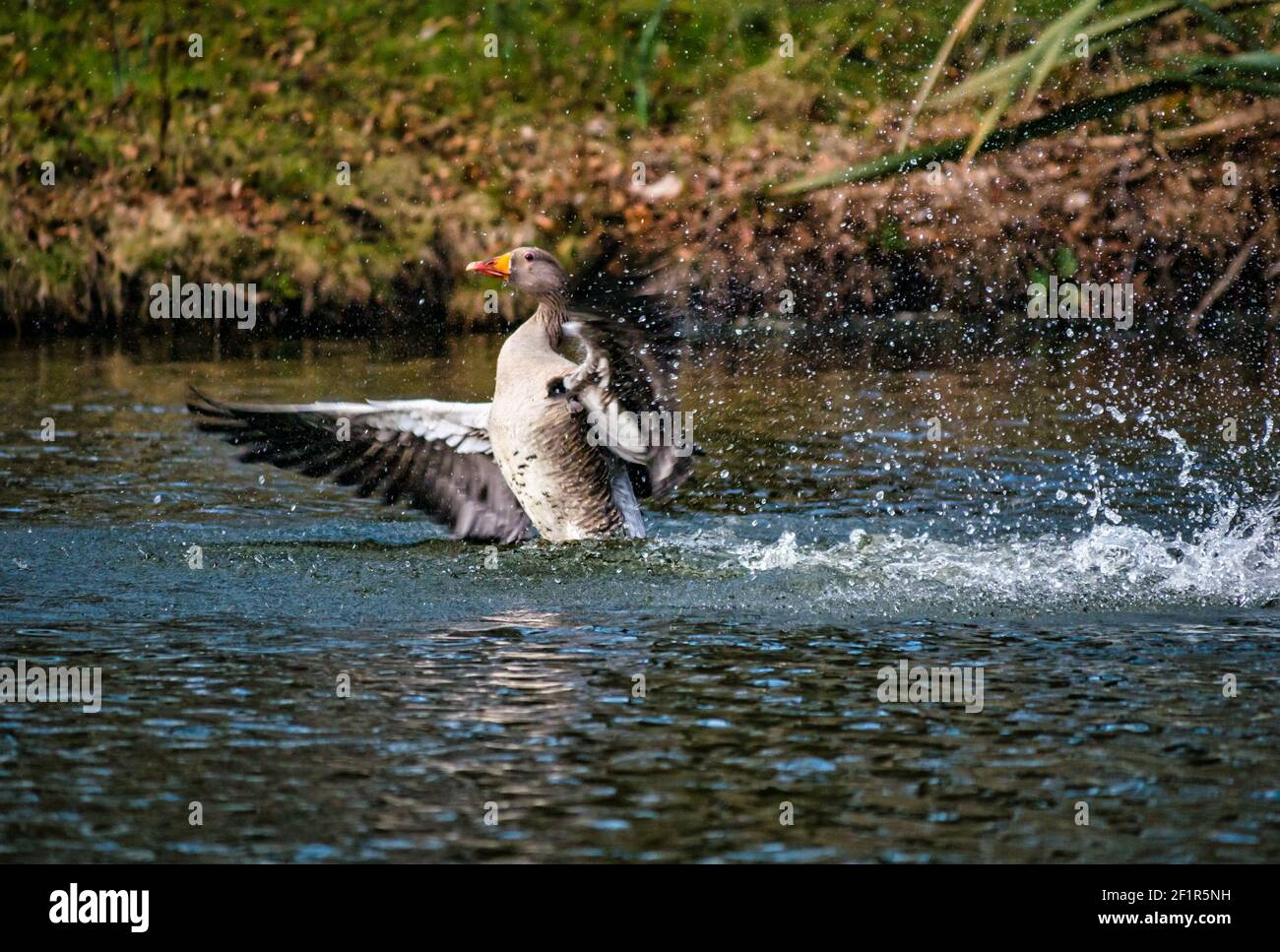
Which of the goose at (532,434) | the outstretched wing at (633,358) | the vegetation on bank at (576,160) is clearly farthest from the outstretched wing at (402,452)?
the vegetation on bank at (576,160)

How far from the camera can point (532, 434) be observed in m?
9.59

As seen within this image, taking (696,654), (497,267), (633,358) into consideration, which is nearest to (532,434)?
(633,358)

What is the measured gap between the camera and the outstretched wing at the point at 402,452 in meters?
9.94

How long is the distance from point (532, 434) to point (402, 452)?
3.21 ft

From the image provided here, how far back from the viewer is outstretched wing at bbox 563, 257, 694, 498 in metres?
9.13

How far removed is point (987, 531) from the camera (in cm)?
1020

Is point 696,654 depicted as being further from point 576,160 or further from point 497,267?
point 576,160

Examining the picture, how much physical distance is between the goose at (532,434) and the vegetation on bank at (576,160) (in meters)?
8.10

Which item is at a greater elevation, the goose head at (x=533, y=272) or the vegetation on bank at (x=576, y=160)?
the vegetation on bank at (x=576, y=160)

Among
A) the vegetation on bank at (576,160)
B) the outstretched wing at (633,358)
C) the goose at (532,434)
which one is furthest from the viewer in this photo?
the vegetation on bank at (576,160)

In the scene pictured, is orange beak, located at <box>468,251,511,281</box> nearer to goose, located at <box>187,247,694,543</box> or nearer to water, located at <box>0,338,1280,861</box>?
goose, located at <box>187,247,694,543</box>

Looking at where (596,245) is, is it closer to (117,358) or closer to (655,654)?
(117,358)

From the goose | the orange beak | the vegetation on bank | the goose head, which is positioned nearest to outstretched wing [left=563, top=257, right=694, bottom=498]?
the goose

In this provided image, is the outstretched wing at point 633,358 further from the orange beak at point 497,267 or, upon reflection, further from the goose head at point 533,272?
the orange beak at point 497,267
